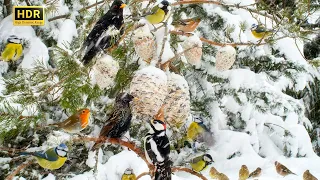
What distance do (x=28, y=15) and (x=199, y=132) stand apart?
3.01 ft

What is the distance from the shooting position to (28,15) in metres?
1.35

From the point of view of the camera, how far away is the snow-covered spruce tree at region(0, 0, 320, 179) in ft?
3.48

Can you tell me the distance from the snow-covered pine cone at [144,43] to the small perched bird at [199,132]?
0.79 meters

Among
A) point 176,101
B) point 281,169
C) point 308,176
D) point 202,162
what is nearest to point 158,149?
point 176,101

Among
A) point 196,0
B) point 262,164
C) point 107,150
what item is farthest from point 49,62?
point 262,164

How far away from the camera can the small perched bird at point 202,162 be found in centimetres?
199

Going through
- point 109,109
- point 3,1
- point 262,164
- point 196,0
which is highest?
point 196,0

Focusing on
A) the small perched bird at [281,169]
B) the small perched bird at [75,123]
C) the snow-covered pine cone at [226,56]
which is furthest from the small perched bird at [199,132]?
the snow-covered pine cone at [226,56]

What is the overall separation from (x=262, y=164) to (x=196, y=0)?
1.20 m

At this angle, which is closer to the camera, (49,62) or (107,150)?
(49,62)

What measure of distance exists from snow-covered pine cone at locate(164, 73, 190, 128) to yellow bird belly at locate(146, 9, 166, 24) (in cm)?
13

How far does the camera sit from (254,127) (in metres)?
2.10

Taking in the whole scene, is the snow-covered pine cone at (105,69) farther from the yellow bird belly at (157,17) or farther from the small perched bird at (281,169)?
the small perched bird at (281,169)

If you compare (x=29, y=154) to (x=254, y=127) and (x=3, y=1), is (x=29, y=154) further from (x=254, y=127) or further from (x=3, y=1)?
(x=254, y=127)
